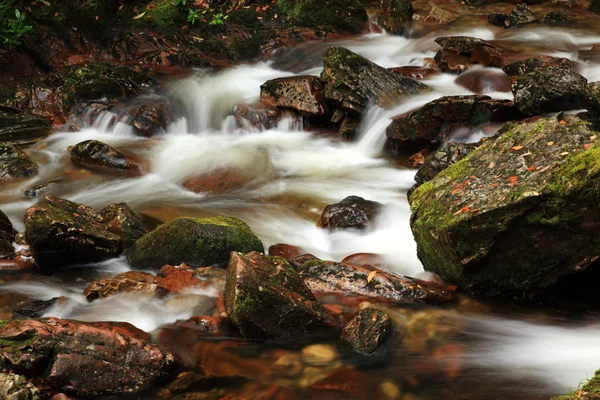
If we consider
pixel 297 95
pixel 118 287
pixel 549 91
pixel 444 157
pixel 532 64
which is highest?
pixel 532 64

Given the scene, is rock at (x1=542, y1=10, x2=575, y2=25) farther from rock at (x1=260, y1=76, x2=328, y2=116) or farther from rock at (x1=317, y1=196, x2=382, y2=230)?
rock at (x1=317, y1=196, x2=382, y2=230)

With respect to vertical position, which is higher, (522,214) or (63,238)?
(522,214)

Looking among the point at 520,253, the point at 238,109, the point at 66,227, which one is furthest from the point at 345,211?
the point at 238,109

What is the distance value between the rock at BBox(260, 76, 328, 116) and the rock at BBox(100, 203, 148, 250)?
14.6 ft

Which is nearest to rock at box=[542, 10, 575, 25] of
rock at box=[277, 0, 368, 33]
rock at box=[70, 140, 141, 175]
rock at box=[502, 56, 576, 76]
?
rock at box=[502, 56, 576, 76]

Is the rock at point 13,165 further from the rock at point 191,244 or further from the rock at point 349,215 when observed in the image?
the rock at point 349,215

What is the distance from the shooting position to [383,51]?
43.6 feet

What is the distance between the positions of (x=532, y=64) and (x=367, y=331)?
7547 millimetres

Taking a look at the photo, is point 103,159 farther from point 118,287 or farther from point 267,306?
point 267,306

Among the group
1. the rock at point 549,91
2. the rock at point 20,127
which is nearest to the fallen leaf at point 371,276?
the rock at point 549,91

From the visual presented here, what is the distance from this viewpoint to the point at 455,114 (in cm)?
859

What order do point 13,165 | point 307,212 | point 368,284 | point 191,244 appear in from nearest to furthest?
point 368,284
point 191,244
point 307,212
point 13,165

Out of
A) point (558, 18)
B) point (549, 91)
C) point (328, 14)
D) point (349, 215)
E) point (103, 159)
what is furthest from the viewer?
point (328, 14)

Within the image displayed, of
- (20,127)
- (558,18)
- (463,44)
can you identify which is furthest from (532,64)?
(20,127)
